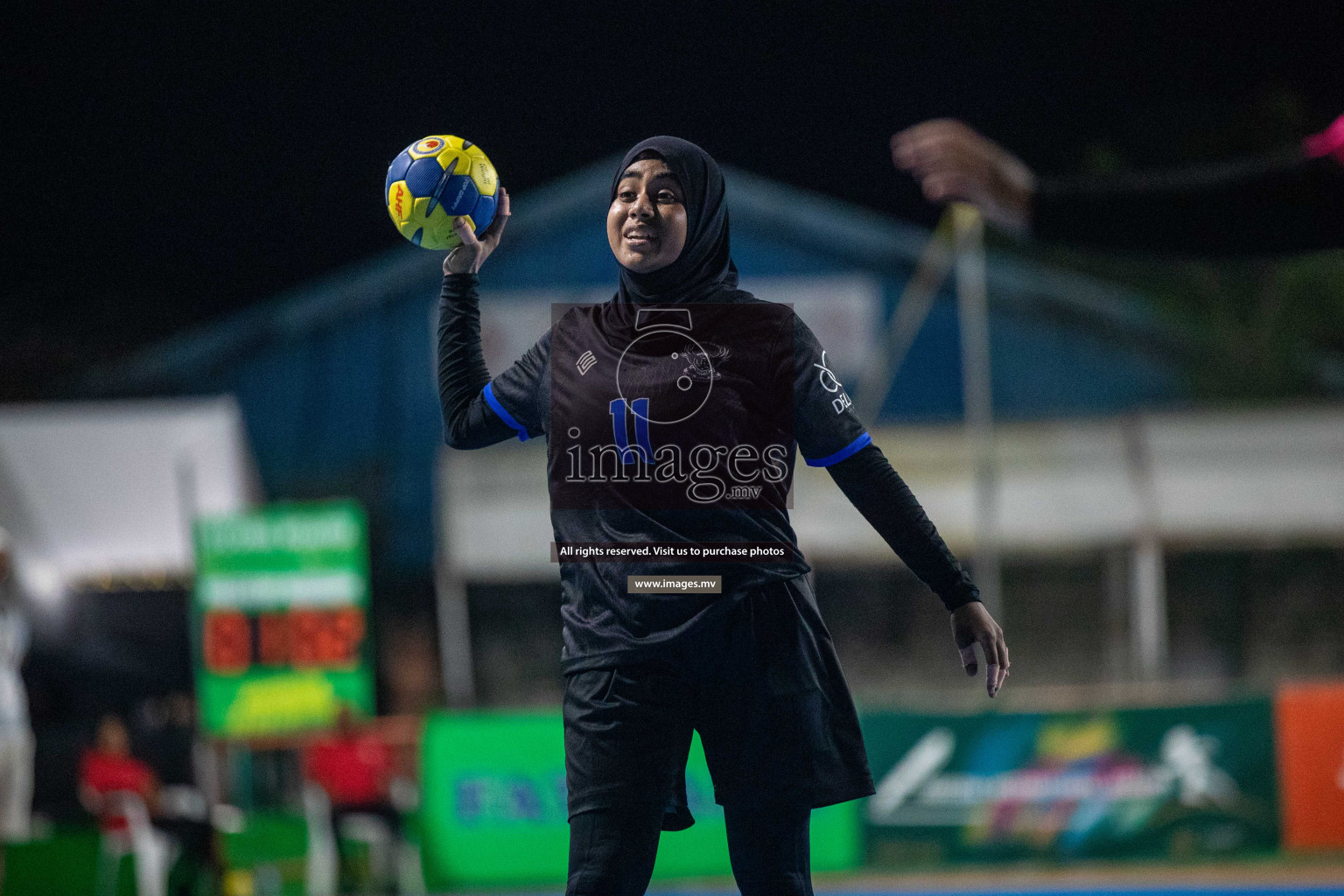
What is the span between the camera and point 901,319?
11.2m

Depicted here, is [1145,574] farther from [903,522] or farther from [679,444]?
[679,444]

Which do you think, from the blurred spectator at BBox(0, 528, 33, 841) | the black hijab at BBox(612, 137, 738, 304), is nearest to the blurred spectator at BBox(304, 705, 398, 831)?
the blurred spectator at BBox(0, 528, 33, 841)

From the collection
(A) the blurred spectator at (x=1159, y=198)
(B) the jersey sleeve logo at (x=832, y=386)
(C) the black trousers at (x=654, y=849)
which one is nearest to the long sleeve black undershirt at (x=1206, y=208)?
(A) the blurred spectator at (x=1159, y=198)

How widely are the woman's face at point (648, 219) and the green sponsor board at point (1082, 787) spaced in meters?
5.66

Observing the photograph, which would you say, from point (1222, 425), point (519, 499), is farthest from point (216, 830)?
point (1222, 425)

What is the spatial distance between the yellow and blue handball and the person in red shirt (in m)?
5.60

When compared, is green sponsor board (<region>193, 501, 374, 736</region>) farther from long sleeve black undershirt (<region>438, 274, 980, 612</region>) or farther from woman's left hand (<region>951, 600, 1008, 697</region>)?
woman's left hand (<region>951, 600, 1008, 697</region>)

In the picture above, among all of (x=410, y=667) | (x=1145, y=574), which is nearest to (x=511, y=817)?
(x=410, y=667)

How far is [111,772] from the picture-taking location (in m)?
7.42

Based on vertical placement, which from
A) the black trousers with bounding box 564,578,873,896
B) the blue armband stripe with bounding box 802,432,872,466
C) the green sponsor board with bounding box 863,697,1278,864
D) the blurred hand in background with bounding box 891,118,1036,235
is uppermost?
the blurred hand in background with bounding box 891,118,1036,235

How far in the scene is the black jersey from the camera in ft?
7.06

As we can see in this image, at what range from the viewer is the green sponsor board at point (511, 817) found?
7.32 meters

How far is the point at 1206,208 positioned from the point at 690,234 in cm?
87

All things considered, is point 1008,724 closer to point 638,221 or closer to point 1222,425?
point 1222,425
